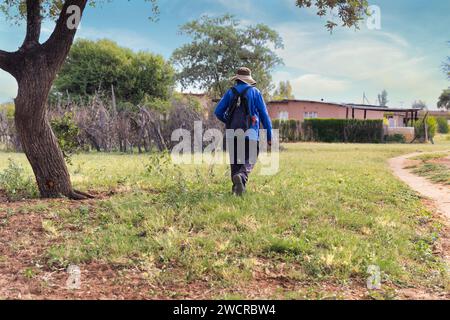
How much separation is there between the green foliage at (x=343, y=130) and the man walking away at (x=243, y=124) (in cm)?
3024

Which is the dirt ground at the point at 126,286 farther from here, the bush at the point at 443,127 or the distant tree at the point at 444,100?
the distant tree at the point at 444,100

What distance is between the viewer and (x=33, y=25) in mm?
6527

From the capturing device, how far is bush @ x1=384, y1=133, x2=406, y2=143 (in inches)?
1384

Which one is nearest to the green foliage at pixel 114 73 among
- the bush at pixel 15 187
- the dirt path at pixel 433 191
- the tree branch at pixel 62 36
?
the dirt path at pixel 433 191

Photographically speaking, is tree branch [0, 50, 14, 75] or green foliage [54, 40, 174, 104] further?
green foliage [54, 40, 174, 104]

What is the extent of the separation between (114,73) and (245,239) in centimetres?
3303

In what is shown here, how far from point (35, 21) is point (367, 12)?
212 inches

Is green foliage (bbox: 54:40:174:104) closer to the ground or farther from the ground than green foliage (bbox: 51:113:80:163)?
farther from the ground

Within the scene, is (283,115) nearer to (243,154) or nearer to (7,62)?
(243,154)

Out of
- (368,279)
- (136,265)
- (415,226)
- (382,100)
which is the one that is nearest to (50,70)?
(136,265)

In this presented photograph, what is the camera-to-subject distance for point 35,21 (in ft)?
21.5

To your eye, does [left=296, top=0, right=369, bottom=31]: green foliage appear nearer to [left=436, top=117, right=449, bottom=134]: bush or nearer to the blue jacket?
the blue jacket

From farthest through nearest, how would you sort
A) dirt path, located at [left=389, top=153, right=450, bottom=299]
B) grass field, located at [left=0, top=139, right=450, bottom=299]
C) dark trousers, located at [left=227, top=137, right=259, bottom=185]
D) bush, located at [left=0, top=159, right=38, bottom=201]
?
bush, located at [left=0, top=159, right=38, bottom=201], dark trousers, located at [left=227, top=137, right=259, bottom=185], dirt path, located at [left=389, top=153, right=450, bottom=299], grass field, located at [left=0, top=139, right=450, bottom=299]

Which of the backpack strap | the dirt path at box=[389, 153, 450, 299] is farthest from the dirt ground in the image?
the backpack strap
